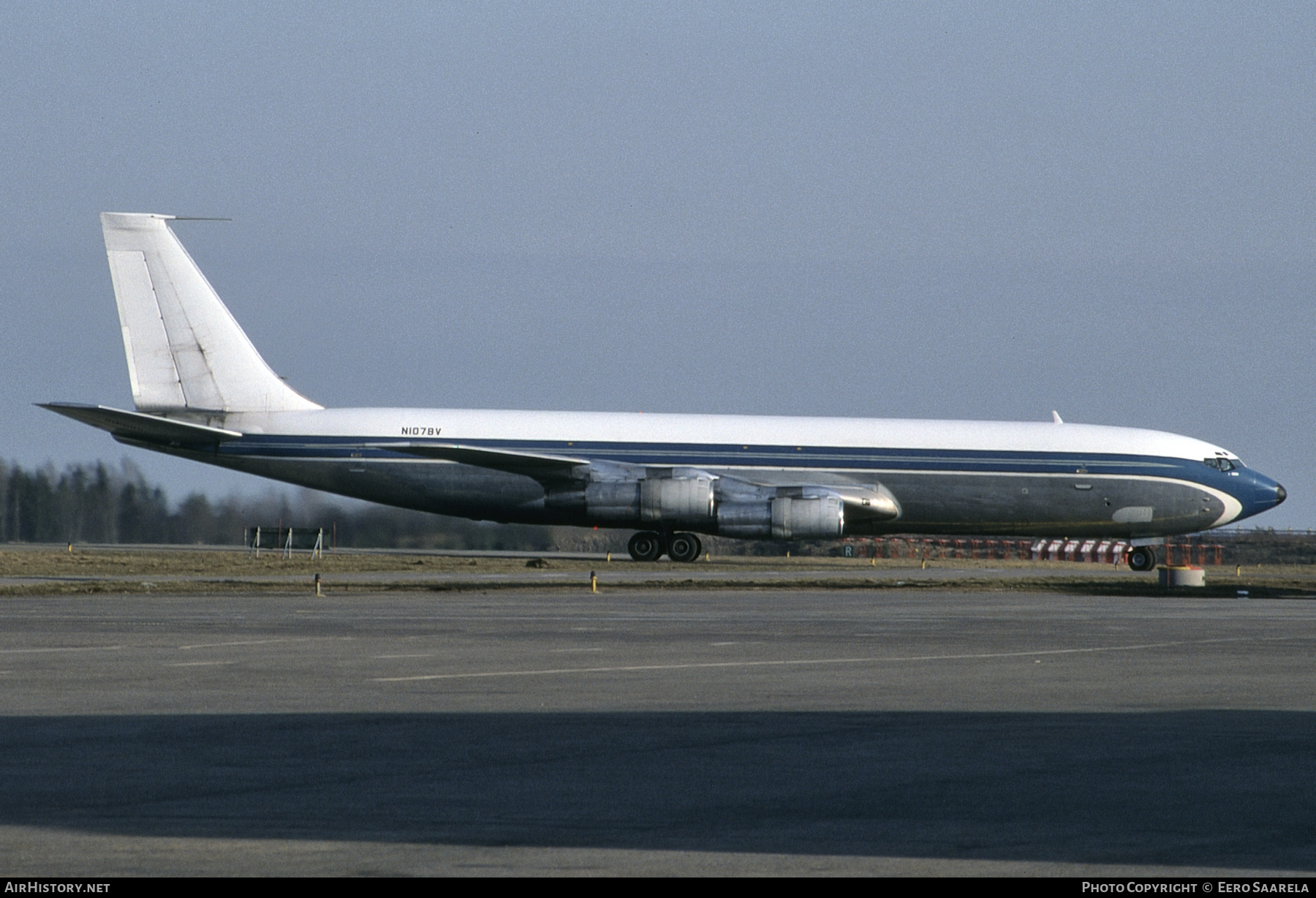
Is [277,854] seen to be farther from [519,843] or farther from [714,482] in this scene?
[714,482]

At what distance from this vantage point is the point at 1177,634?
22828 mm

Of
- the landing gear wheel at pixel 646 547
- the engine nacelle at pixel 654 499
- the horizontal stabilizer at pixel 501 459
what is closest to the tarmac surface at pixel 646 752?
the horizontal stabilizer at pixel 501 459

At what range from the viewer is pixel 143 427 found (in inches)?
1833

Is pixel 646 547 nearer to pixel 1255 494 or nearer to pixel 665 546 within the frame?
pixel 665 546

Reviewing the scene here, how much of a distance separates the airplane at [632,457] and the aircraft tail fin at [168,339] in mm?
50

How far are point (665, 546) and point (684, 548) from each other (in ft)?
2.90

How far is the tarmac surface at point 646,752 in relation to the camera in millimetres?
7734

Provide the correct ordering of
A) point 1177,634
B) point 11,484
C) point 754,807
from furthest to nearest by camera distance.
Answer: point 11,484 < point 1177,634 < point 754,807

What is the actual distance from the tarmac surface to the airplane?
24.9m

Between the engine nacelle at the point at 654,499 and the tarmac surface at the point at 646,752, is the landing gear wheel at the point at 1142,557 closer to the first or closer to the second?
the engine nacelle at the point at 654,499

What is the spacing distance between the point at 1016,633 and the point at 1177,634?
234 centimetres

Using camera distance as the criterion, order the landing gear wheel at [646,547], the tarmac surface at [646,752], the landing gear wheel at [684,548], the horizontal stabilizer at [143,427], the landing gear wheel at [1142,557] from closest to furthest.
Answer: the tarmac surface at [646,752]
the horizontal stabilizer at [143,427]
the landing gear wheel at [684,548]
the landing gear wheel at [646,547]
the landing gear wheel at [1142,557]

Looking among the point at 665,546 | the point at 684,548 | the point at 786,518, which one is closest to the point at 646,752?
the point at 786,518
